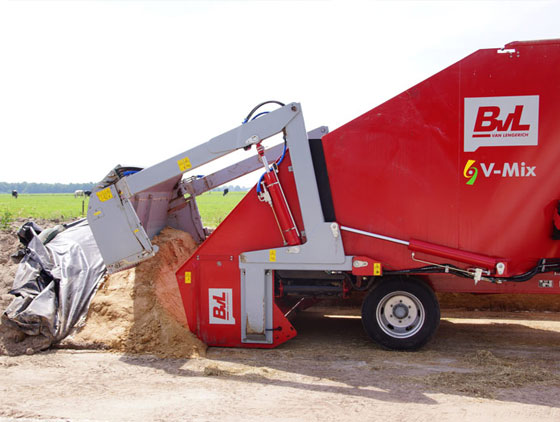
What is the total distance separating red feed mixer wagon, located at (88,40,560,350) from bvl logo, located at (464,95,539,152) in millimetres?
11

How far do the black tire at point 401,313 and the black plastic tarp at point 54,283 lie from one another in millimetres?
3497

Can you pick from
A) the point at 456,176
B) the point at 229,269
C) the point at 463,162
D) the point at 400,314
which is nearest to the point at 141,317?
the point at 229,269

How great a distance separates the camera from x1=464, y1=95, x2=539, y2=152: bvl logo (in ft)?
19.1

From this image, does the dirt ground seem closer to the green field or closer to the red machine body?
the red machine body

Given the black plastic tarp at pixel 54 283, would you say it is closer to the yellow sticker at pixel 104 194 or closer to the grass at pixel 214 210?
the yellow sticker at pixel 104 194

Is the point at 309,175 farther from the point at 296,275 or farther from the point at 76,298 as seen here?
the point at 76,298

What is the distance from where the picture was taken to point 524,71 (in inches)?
229

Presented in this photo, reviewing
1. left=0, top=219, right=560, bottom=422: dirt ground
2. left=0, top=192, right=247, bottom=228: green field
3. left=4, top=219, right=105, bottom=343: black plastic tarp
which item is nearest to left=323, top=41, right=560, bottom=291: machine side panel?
left=0, top=219, right=560, bottom=422: dirt ground

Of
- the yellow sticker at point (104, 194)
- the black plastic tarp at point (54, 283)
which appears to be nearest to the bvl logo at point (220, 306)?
the yellow sticker at point (104, 194)

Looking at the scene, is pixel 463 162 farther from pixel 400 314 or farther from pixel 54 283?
pixel 54 283

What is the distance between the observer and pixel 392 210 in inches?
240

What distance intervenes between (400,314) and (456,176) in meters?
1.63

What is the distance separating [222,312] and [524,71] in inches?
164

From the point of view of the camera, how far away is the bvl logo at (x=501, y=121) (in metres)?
5.83
